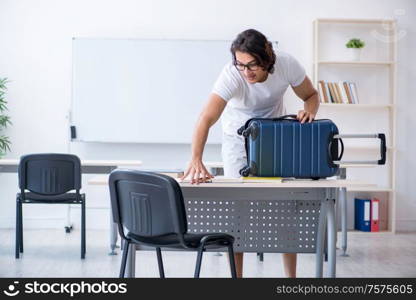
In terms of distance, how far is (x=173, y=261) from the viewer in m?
4.68

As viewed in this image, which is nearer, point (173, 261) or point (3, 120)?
point (173, 261)

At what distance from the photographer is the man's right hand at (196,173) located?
250 centimetres

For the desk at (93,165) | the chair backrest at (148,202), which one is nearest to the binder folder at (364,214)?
the desk at (93,165)

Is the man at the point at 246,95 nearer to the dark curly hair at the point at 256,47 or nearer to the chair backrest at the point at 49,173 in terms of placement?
the dark curly hair at the point at 256,47

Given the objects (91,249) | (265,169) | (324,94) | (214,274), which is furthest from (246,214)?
(324,94)

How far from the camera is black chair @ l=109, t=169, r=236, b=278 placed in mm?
2246

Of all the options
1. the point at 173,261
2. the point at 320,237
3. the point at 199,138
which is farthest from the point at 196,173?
the point at 173,261

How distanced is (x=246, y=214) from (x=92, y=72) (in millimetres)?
3825

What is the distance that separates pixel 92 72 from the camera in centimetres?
638

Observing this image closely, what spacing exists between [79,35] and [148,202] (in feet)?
14.6

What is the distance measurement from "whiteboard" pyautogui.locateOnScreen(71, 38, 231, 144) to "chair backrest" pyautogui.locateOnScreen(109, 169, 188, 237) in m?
4.03

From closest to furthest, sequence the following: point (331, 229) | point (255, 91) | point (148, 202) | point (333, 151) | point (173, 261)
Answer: point (148, 202)
point (333, 151)
point (331, 229)
point (255, 91)
point (173, 261)

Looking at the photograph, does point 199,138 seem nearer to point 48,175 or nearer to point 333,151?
point 333,151

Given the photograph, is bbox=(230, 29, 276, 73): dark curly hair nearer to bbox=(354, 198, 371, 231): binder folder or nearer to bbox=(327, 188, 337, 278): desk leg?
bbox=(327, 188, 337, 278): desk leg
